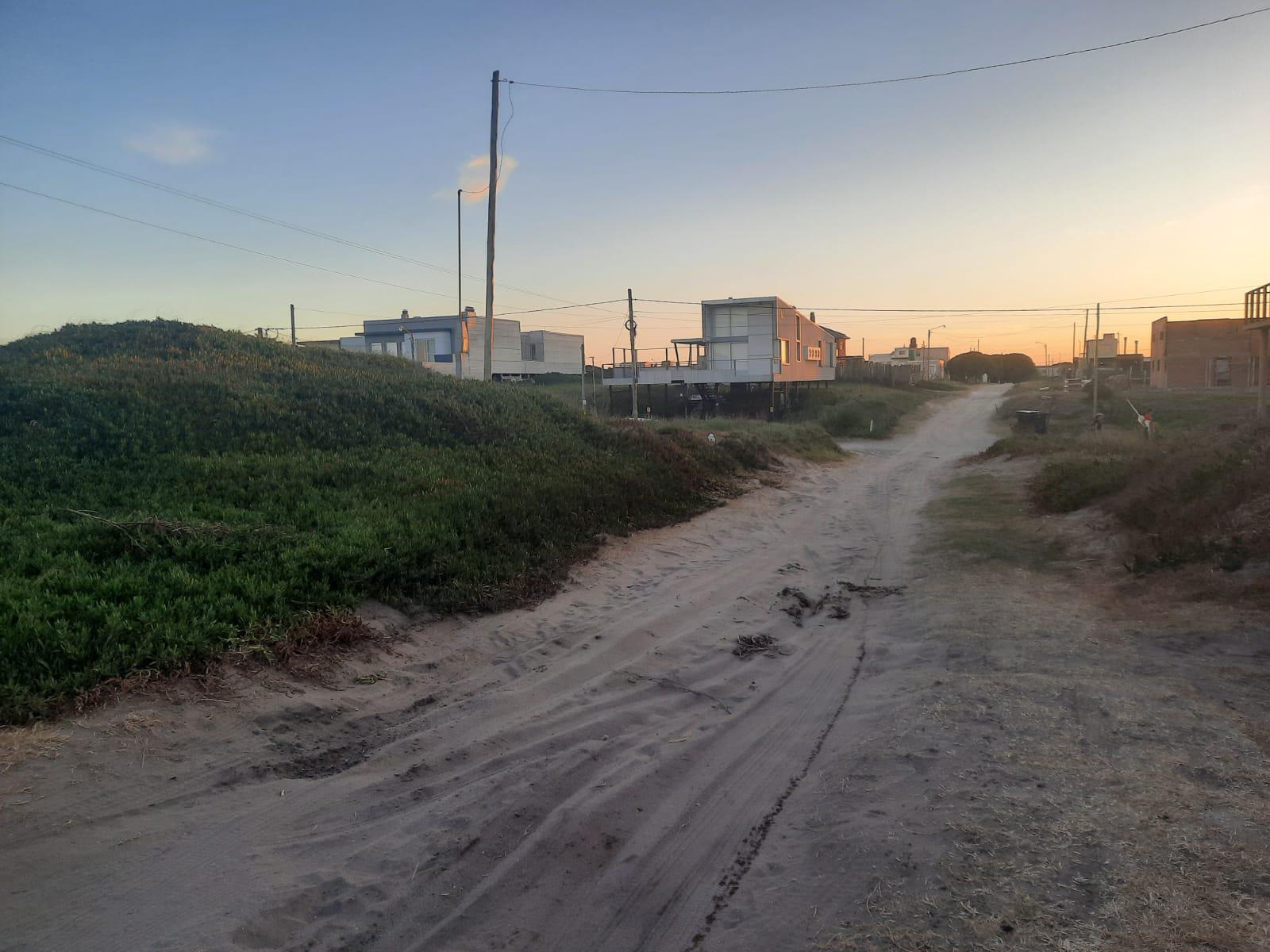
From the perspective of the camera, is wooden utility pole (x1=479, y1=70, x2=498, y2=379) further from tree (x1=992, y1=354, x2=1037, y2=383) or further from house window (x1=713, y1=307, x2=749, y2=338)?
tree (x1=992, y1=354, x2=1037, y2=383)

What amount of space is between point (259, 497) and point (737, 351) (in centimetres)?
3360

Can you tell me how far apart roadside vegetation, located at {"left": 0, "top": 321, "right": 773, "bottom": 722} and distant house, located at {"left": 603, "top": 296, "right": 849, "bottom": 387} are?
20.2 metres

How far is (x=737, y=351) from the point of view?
1623 inches

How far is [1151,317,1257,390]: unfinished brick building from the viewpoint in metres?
46.0

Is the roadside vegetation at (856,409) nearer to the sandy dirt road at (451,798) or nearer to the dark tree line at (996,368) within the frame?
the sandy dirt road at (451,798)

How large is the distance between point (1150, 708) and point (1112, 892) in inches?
98.1

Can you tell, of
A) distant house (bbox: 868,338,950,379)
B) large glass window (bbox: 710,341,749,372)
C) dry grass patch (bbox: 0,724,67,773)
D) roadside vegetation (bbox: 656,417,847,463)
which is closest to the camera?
dry grass patch (bbox: 0,724,67,773)

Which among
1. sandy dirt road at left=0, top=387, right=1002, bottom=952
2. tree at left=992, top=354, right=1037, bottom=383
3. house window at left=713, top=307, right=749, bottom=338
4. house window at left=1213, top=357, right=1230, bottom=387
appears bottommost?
sandy dirt road at left=0, top=387, right=1002, bottom=952

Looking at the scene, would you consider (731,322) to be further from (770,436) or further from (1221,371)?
(1221,371)

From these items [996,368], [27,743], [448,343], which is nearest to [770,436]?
[27,743]

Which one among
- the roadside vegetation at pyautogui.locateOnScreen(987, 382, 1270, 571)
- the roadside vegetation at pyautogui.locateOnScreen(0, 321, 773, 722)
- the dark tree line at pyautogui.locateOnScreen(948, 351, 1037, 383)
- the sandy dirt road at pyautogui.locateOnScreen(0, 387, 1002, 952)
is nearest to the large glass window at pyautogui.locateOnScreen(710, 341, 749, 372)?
the roadside vegetation at pyautogui.locateOnScreen(987, 382, 1270, 571)

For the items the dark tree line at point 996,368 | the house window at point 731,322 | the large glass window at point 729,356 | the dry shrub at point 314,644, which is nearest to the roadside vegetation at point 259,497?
the dry shrub at point 314,644

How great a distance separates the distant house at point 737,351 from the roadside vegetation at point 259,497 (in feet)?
66.4

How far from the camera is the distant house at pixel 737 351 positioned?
39250mm
